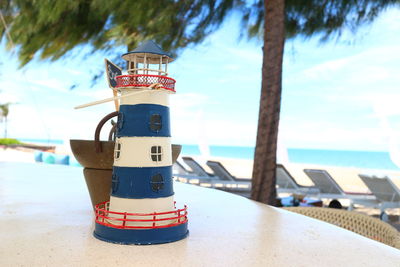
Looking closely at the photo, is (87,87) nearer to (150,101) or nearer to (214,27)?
(214,27)

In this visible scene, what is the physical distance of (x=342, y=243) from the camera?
101cm

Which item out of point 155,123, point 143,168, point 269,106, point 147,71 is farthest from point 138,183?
point 269,106

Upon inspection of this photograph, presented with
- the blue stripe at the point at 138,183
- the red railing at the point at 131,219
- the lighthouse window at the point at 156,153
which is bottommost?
the red railing at the point at 131,219

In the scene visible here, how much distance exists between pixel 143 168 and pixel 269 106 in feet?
8.59

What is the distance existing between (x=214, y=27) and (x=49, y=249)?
12.5ft

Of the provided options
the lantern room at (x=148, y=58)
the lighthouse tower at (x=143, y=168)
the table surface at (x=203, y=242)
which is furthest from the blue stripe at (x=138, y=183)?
the lantern room at (x=148, y=58)

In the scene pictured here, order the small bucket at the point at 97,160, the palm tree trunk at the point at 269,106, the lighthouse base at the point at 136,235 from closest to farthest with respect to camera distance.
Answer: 1. the lighthouse base at the point at 136,235
2. the small bucket at the point at 97,160
3. the palm tree trunk at the point at 269,106

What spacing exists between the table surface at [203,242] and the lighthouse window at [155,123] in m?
0.27

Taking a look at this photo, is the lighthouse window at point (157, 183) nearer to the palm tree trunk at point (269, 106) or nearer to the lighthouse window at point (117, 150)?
the lighthouse window at point (117, 150)

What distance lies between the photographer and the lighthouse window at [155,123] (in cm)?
99

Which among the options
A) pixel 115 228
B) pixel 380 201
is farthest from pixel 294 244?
pixel 380 201

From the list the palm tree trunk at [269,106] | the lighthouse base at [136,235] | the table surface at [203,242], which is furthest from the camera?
the palm tree trunk at [269,106]

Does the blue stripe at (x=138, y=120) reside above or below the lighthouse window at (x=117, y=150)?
above

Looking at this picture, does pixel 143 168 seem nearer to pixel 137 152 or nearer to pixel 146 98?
pixel 137 152
